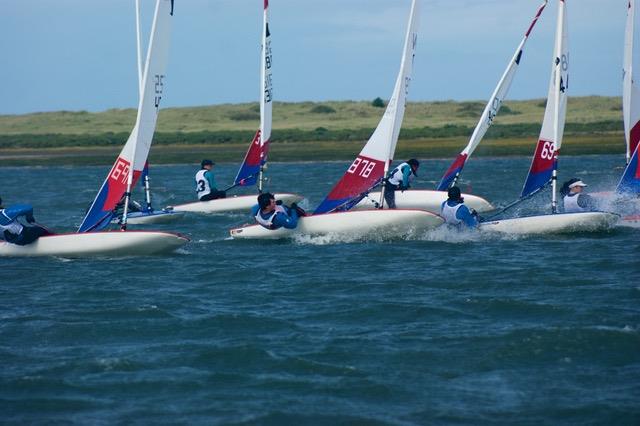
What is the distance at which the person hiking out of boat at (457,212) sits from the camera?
21.2 m

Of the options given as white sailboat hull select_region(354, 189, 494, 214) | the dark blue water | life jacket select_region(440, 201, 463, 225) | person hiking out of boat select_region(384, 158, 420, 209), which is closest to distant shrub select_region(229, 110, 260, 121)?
white sailboat hull select_region(354, 189, 494, 214)

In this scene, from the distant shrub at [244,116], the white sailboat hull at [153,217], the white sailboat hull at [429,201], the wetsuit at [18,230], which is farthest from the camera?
the distant shrub at [244,116]

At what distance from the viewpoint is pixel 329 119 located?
92000mm

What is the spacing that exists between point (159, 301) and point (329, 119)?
249ft

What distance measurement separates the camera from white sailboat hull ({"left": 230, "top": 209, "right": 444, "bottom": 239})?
21562 mm

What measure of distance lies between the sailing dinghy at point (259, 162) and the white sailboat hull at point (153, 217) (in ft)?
4.08

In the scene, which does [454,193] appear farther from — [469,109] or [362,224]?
[469,109]

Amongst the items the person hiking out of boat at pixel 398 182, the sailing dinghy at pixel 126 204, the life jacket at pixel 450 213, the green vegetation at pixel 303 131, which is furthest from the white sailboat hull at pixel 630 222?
the green vegetation at pixel 303 131

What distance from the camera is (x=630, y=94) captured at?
91.6 feet

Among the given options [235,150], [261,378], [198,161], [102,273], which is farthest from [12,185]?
[261,378]

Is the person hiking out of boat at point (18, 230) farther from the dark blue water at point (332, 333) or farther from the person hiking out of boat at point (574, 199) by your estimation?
the person hiking out of boat at point (574, 199)

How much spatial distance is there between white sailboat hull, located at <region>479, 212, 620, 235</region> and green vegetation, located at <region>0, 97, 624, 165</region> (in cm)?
3497

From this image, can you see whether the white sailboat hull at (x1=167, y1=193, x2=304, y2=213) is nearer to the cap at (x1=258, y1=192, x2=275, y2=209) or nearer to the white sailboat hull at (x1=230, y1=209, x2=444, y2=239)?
the white sailboat hull at (x1=230, y1=209, x2=444, y2=239)

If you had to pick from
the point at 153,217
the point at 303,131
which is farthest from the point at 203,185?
the point at 303,131
